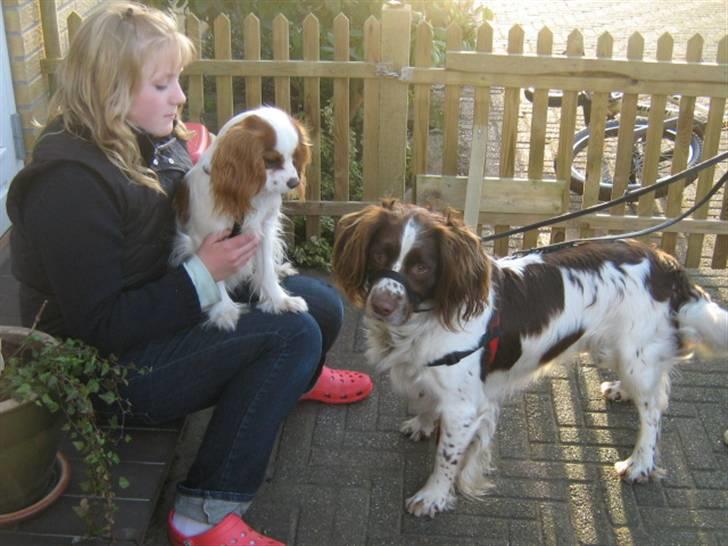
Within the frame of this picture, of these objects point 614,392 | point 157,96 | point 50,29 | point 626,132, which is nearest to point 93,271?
point 157,96

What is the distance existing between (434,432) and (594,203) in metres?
2.32

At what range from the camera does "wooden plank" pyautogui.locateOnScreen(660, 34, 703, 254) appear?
495cm

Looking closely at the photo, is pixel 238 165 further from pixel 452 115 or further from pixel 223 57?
pixel 452 115

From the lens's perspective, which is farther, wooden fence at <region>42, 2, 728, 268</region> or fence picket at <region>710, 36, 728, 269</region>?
fence picket at <region>710, 36, 728, 269</region>

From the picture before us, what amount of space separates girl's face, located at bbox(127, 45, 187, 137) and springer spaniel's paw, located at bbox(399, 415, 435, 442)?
1635 millimetres

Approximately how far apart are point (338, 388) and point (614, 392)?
1265 millimetres

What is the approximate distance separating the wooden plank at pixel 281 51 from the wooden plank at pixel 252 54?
0.10 m

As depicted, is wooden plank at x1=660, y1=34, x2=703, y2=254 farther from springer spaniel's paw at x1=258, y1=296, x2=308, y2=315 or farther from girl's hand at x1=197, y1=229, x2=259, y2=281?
girl's hand at x1=197, y1=229, x2=259, y2=281

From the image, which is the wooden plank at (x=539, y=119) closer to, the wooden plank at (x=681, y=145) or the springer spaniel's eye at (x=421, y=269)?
the wooden plank at (x=681, y=145)

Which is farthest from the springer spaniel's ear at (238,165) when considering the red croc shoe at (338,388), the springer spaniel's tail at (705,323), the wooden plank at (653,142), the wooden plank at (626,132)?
the wooden plank at (653,142)

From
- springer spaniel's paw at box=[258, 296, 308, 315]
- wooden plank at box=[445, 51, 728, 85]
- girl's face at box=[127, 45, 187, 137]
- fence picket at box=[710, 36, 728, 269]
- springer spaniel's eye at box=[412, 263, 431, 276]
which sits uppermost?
girl's face at box=[127, 45, 187, 137]

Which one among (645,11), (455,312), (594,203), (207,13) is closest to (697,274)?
(594,203)

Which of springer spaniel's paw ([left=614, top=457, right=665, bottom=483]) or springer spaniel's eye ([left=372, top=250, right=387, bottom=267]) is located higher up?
springer spaniel's eye ([left=372, top=250, right=387, bottom=267])

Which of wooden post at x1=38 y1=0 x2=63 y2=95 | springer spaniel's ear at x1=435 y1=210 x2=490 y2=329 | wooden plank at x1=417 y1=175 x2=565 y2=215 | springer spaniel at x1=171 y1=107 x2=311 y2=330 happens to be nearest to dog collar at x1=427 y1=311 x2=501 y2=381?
springer spaniel's ear at x1=435 y1=210 x2=490 y2=329
